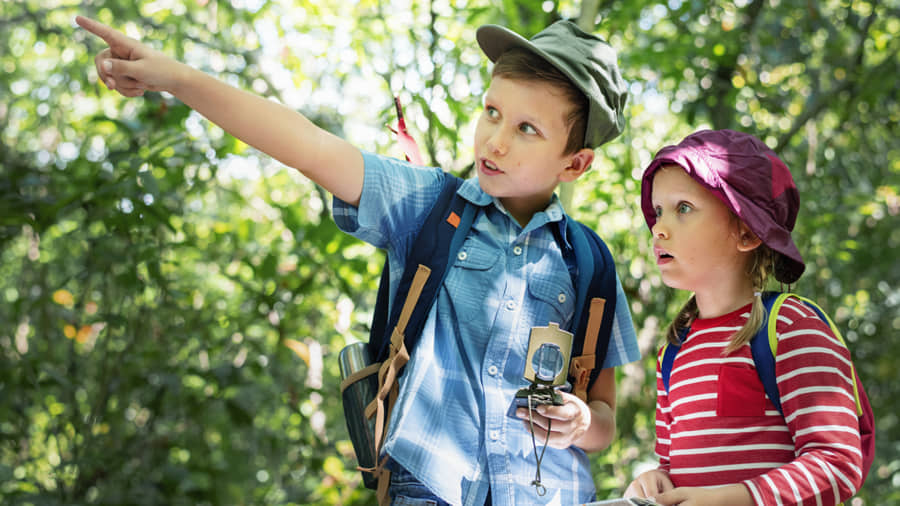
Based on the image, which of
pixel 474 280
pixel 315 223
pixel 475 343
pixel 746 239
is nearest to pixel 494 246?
pixel 474 280

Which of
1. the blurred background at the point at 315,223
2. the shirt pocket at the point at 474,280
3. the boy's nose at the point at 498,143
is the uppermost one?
the boy's nose at the point at 498,143

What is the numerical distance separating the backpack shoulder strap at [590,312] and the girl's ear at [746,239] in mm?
318

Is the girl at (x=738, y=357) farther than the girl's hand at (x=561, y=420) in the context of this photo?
No

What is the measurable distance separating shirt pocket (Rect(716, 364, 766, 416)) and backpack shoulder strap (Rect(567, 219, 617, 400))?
30 cm

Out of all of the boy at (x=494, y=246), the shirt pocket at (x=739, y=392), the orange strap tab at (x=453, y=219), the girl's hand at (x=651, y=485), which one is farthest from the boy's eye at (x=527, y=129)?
the girl's hand at (x=651, y=485)

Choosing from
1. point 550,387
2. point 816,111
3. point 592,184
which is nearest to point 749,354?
point 550,387

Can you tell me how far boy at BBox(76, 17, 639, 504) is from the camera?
1311 millimetres

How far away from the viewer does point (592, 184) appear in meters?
3.46

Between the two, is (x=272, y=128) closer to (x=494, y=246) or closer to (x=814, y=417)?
(x=494, y=246)

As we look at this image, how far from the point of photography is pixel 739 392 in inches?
49.0

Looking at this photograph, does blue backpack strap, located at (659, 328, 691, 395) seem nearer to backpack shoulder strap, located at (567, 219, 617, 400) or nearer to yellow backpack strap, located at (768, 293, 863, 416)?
backpack shoulder strap, located at (567, 219, 617, 400)

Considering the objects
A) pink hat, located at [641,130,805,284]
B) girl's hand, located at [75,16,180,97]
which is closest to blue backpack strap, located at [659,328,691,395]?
pink hat, located at [641,130,805,284]

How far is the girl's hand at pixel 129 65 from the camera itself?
1165mm

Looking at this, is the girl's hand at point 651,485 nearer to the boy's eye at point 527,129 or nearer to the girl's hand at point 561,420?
the girl's hand at point 561,420
